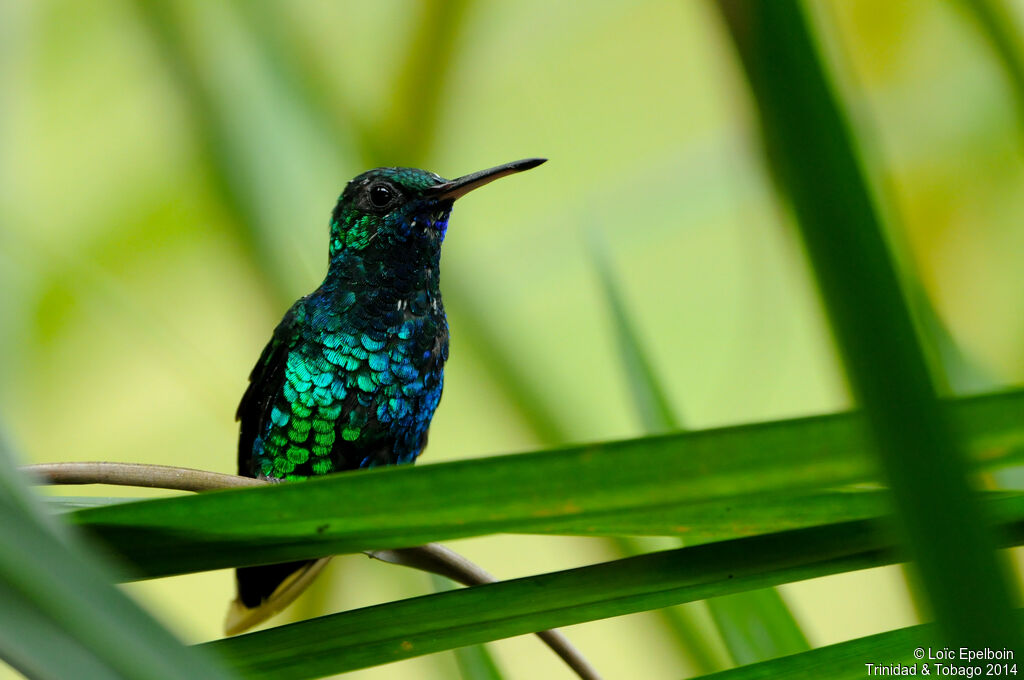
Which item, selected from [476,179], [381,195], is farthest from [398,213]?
[476,179]

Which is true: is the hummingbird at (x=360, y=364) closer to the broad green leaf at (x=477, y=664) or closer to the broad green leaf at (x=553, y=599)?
the broad green leaf at (x=477, y=664)

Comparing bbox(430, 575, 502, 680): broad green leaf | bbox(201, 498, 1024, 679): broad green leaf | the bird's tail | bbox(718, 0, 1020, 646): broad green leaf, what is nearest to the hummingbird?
the bird's tail

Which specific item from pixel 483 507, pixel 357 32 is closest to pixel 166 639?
pixel 483 507

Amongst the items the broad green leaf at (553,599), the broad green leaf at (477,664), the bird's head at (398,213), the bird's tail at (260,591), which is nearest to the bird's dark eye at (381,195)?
the bird's head at (398,213)

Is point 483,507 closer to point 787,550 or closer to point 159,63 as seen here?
point 787,550

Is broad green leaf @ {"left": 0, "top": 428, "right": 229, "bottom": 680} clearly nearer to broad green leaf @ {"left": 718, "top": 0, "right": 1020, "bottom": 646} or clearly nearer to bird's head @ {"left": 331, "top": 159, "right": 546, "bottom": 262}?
broad green leaf @ {"left": 718, "top": 0, "right": 1020, "bottom": 646}

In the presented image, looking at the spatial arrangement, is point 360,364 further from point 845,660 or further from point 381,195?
point 845,660
